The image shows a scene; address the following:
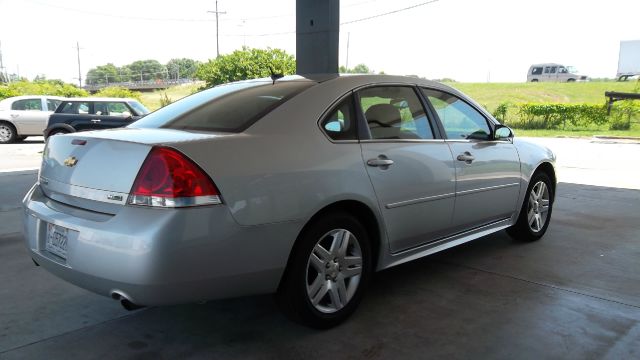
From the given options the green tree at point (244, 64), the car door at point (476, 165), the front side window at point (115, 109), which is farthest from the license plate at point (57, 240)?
the green tree at point (244, 64)

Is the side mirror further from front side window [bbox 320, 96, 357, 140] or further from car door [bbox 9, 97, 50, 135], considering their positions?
car door [bbox 9, 97, 50, 135]

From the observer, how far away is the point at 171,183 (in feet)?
7.99

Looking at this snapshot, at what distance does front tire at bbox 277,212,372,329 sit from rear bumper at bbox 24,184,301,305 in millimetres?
170

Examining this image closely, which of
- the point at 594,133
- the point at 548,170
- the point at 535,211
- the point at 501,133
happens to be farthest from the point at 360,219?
the point at 594,133

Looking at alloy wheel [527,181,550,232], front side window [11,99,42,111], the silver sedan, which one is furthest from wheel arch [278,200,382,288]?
front side window [11,99,42,111]

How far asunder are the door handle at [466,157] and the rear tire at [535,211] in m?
1.15

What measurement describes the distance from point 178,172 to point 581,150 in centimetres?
1598

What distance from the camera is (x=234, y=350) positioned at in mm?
2842

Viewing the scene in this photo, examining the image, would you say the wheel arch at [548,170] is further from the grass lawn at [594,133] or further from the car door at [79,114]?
the grass lawn at [594,133]

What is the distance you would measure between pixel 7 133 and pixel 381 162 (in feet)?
54.8

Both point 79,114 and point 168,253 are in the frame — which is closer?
point 168,253

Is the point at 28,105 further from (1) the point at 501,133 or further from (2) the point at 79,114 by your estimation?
(1) the point at 501,133

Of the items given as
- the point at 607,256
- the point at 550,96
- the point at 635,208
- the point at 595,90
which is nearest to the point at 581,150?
the point at 635,208

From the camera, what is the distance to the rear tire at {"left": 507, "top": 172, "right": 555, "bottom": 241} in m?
4.89
